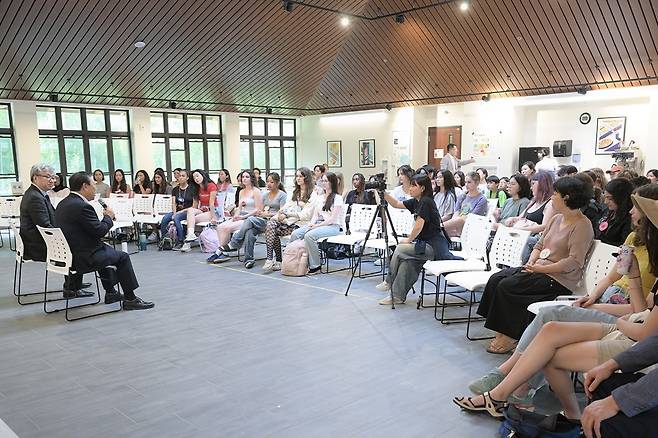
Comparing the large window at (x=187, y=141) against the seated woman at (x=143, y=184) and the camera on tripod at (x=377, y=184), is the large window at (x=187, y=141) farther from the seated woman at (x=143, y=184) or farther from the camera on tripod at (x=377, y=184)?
the camera on tripod at (x=377, y=184)

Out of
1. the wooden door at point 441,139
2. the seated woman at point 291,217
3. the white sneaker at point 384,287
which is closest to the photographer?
the white sneaker at point 384,287

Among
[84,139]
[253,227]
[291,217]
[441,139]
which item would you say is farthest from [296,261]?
[441,139]

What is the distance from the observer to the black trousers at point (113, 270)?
480 cm

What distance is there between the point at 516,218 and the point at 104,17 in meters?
7.95

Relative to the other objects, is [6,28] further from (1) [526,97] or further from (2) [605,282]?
(1) [526,97]

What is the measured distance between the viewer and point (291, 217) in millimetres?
6871

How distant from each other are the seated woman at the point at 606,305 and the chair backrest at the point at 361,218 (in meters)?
3.48

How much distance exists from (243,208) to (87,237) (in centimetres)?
301

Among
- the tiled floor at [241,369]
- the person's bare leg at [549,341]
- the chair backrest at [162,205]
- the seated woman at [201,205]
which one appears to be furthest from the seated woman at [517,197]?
the chair backrest at [162,205]

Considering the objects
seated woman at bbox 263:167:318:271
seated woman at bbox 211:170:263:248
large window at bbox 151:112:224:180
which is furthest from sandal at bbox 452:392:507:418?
large window at bbox 151:112:224:180

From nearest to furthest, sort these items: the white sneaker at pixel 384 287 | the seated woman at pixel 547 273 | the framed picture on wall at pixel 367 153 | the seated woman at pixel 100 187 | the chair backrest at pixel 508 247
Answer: the seated woman at pixel 547 273, the chair backrest at pixel 508 247, the white sneaker at pixel 384 287, the seated woman at pixel 100 187, the framed picture on wall at pixel 367 153

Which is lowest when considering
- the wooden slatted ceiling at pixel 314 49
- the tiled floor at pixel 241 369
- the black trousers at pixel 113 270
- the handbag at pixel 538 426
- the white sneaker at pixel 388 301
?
the tiled floor at pixel 241 369

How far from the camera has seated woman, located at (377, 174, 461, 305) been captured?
485 centimetres

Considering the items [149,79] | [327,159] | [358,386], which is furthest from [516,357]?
[327,159]
